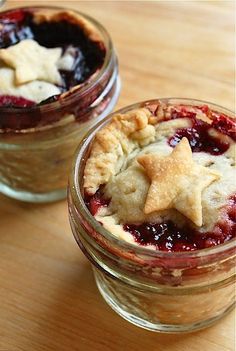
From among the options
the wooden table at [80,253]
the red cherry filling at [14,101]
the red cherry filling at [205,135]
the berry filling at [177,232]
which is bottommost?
the wooden table at [80,253]

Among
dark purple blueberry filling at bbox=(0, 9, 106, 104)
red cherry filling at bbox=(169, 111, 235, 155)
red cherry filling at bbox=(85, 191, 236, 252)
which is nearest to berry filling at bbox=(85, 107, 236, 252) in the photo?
red cherry filling at bbox=(85, 191, 236, 252)

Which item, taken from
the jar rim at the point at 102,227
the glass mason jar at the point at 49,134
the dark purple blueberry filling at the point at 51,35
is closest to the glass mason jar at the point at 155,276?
the jar rim at the point at 102,227

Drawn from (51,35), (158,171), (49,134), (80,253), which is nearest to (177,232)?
(158,171)

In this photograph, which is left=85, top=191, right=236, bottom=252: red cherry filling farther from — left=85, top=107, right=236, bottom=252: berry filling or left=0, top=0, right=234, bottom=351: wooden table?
left=0, top=0, right=234, bottom=351: wooden table

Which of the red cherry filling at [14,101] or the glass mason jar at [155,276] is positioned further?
the red cherry filling at [14,101]

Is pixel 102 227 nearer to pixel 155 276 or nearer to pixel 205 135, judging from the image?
pixel 155 276

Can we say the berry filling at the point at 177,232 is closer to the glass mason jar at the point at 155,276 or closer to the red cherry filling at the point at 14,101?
the glass mason jar at the point at 155,276
